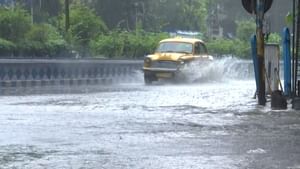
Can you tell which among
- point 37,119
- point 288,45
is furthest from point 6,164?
point 288,45

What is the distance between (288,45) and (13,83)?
13.9 m

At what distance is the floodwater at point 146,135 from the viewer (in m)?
8.30

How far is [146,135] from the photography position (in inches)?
419

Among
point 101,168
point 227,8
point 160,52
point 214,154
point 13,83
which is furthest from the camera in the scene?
point 227,8

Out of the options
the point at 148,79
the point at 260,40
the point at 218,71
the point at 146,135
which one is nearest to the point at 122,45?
the point at 218,71

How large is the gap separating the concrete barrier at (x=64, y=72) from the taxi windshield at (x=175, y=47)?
116 inches

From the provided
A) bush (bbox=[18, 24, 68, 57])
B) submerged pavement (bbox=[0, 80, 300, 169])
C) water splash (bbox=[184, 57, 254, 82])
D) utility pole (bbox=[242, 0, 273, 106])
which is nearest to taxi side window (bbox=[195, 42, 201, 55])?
water splash (bbox=[184, 57, 254, 82])

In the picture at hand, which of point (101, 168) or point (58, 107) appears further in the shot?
point (58, 107)

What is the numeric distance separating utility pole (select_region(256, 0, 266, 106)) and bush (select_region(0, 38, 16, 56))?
58.7 ft

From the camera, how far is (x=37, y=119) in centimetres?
1279

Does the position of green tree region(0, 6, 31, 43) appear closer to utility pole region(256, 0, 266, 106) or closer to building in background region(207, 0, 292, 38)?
utility pole region(256, 0, 266, 106)

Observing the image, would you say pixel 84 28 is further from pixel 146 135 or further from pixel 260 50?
pixel 146 135

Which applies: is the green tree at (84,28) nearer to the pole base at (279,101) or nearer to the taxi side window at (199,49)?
the taxi side window at (199,49)

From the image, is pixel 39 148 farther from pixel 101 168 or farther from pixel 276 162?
pixel 276 162
